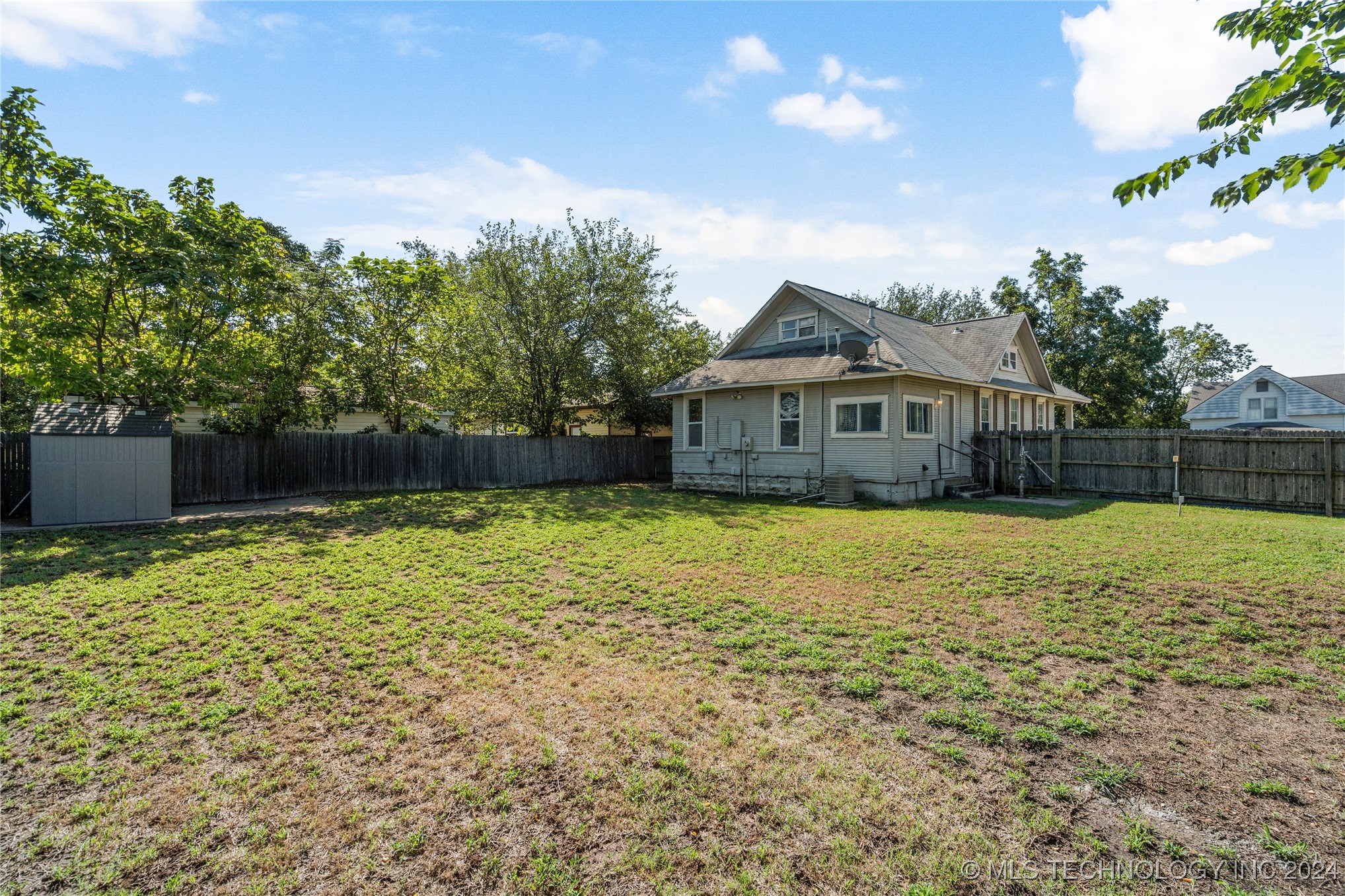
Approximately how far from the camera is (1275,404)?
28.0 metres

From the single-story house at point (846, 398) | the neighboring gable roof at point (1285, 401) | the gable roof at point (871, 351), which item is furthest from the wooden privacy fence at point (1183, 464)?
the neighboring gable roof at point (1285, 401)

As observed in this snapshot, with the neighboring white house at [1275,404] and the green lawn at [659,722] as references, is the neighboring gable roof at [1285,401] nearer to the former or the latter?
the neighboring white house at [1275,404]

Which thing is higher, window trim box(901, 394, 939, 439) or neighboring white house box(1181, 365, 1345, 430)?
neighboring white house box(1181, 365, 1345, 430)

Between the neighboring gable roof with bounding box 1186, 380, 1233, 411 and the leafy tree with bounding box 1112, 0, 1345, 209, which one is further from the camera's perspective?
the neighboring gable roof with bounding box 1186, 380, 1233, 411

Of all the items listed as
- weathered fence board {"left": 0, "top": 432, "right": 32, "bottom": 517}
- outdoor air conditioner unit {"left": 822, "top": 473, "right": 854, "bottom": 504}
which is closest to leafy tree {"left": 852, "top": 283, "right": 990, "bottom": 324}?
outdoor air conditioner unit {"left": 822, "top": 473, "right": 854, "bottom": 504}

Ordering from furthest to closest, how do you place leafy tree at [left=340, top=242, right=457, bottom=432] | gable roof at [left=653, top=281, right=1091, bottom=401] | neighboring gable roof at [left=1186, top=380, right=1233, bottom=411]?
neighboring gable roof at [left=1186, top=380, right=1233, bottom=411] < leafy tree at [left=340, top=242, right=457, bottom=432] < gable roof at [left=653, top=281, right=1091, bottom=401]

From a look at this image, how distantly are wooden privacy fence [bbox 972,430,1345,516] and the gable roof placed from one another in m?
2.34

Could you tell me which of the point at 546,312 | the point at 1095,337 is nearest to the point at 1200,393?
the point at 1095,337

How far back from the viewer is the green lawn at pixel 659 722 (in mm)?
2234

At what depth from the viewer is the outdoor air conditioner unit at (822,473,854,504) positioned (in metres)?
12.5

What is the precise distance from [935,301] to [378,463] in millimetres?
34877

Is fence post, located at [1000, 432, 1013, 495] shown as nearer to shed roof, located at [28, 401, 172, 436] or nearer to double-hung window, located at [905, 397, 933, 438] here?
double-hung window, located at [905, 397, 933, 438]

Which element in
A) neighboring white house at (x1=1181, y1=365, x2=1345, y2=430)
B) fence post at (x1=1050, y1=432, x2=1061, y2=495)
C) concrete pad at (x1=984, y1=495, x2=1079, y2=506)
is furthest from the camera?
neighboring white house at (x1=1181, y1=365, x2=1345, y2=430)

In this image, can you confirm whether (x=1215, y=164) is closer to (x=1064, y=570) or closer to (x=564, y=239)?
(x=1064, y=570)
